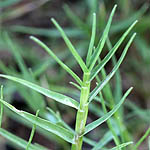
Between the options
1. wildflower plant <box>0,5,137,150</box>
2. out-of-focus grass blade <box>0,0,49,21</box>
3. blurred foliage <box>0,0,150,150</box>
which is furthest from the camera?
out-of-focus grass blade <box>0,0,49,21</box>

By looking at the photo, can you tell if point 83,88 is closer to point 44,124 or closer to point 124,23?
point 44,124

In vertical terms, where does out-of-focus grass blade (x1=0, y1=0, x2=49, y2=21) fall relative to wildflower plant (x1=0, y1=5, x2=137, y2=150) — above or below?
above

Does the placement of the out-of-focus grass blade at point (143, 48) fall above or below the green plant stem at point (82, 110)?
above

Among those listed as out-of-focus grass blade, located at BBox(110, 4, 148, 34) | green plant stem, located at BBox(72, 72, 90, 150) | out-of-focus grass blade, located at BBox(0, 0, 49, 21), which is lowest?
green plant stem, located at BBox(72, 72, 90, 150)

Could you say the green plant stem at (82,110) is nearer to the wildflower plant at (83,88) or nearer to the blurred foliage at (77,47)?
the wildflower plant at (83,88)

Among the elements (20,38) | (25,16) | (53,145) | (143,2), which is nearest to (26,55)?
(20,38)

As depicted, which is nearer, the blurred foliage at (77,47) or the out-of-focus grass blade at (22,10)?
the blurred foliage at (77,47)

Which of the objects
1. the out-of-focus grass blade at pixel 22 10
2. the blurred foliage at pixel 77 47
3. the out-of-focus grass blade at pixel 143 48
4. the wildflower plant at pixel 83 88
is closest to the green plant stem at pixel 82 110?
the wildflower plant at pixel 83 88

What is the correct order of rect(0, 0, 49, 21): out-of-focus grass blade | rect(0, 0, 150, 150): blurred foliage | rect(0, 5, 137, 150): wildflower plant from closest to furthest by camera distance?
rect(0, 5, 137, 150): wildflower plant
rect(0, 0, 150, 150): blurred foliage
rect(0, 0, 49, 21): out-of-focus grass blade

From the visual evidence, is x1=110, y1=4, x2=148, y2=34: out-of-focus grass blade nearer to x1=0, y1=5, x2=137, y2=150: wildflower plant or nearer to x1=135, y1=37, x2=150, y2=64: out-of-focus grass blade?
x1=135, y1=37, x2=150, y2=64: out-of-focus grass blade

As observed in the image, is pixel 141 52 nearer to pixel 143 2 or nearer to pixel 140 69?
pixel 140 69

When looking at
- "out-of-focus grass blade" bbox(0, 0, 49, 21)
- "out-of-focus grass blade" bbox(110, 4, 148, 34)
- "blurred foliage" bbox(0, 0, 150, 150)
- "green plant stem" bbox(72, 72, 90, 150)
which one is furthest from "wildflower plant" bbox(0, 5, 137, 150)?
"out-of-focus grass blade" bbox(0, 0, 49, 21)
